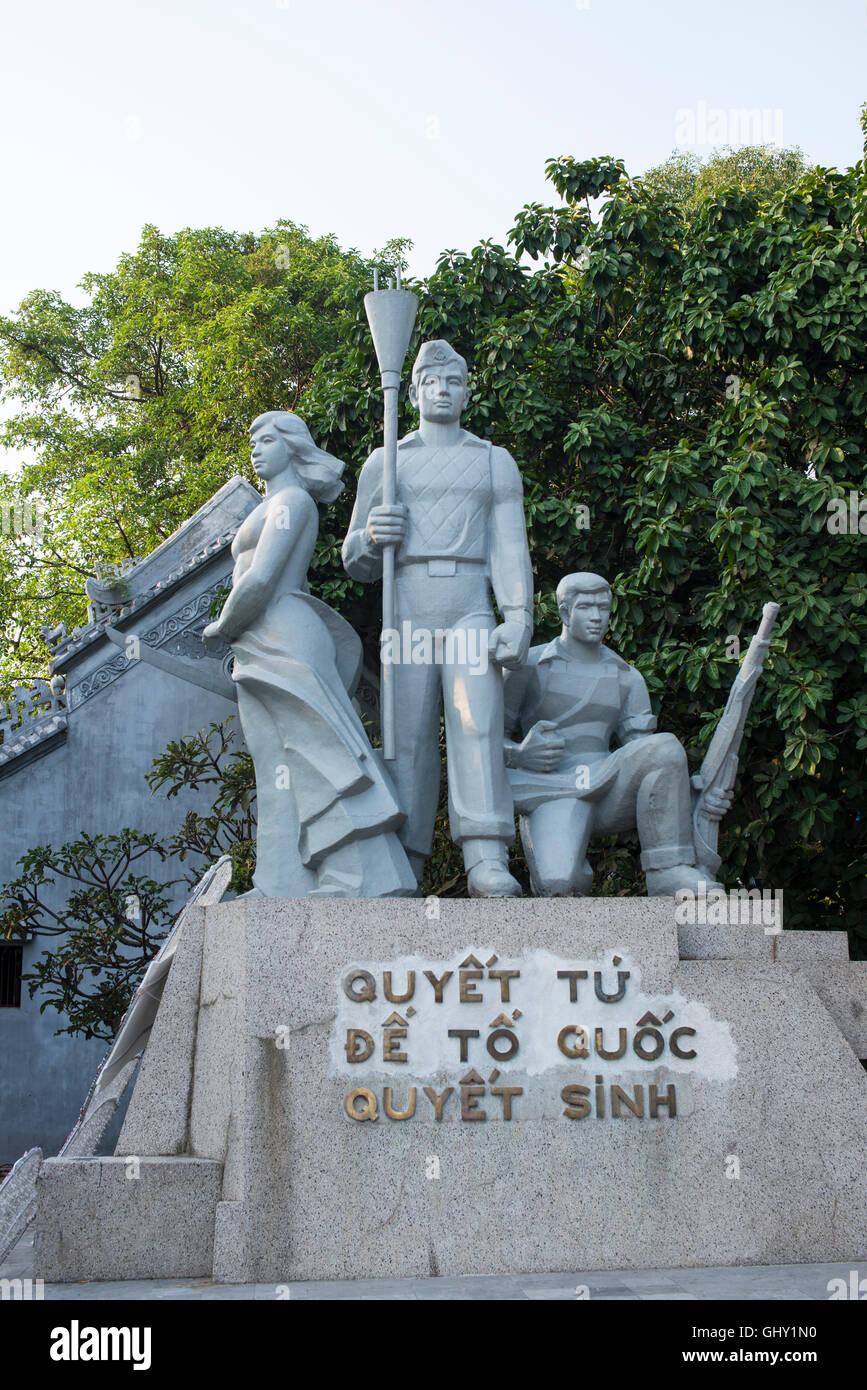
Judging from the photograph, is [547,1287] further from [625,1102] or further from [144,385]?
[144,385]

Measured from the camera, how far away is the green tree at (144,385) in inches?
824

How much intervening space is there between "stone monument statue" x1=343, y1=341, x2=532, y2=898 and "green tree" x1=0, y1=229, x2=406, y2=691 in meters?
12.4

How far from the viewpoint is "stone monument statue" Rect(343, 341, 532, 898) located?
6496 millimetres

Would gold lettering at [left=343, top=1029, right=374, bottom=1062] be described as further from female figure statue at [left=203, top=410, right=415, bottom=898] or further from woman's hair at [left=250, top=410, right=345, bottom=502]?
woman's hair at [left=250, top=410, right=345, bottom=502]

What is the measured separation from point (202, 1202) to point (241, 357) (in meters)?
16.8

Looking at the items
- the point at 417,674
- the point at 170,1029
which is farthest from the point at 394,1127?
the point at 417,674

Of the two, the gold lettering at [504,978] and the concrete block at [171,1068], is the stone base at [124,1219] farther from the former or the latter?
the gold lettering at [504,978]

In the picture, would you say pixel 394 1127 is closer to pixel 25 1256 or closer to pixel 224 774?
pixel 25 1256

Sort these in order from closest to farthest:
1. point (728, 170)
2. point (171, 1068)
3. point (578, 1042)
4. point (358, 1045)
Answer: point (358, 1045), point (578, 1042), point (171, 1068), point (728, 170)

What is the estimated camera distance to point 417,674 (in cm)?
671

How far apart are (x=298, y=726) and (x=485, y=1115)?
6.23ft

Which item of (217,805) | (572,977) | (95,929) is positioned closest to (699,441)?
(217,805)

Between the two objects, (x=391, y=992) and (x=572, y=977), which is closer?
(x=391, y=992)

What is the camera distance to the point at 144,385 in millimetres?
23828
